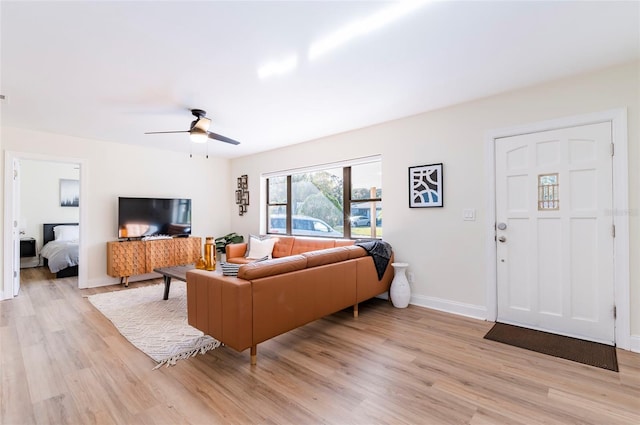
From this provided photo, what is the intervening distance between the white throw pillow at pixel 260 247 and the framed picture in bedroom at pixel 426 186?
250 cm

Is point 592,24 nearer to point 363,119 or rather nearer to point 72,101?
point 363,119

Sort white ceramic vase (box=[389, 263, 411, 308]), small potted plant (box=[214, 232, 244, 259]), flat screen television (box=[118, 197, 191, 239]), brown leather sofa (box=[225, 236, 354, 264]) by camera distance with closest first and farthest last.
→ white ceramic vase (box=[389, 263, 411, 308]), brown leather sofa (box=[225, 236, 354, 264]), flat screen television (box=[118, 197, 191, 239]), small potted plant (box=[214, 232, 244, 259])

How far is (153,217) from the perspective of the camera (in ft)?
17.4

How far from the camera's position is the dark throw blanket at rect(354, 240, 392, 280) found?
3637 millimetres

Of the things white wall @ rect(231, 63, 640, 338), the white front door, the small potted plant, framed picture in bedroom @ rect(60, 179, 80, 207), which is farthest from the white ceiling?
framed picture in bedroom @ rect(60, 179, 80, 207)

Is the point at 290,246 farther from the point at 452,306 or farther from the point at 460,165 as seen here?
the point at 460,165

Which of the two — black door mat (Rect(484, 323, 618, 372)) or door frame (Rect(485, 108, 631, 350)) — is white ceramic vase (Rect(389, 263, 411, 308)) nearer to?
black door mat (Rect(484, 323, 618, 372))

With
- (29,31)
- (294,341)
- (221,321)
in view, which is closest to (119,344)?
(221,321)

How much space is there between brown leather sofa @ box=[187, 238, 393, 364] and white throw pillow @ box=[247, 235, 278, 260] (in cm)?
222

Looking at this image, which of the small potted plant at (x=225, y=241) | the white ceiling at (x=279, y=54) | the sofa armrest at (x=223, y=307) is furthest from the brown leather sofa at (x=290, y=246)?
the sofa armrest at (x=223, y=307)

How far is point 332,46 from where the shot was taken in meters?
2.24

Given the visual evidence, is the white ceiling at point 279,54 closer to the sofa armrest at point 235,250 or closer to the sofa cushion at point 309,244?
the sofa cushion at point 309,244

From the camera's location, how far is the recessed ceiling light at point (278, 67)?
8.02 ft

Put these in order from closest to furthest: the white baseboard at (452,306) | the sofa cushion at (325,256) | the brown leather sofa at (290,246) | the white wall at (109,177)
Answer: the sofa cushion at (325,256) < the white baseboard at (452,306) < the white wall at (109,177) < the brown leather sofa at (290,246)
